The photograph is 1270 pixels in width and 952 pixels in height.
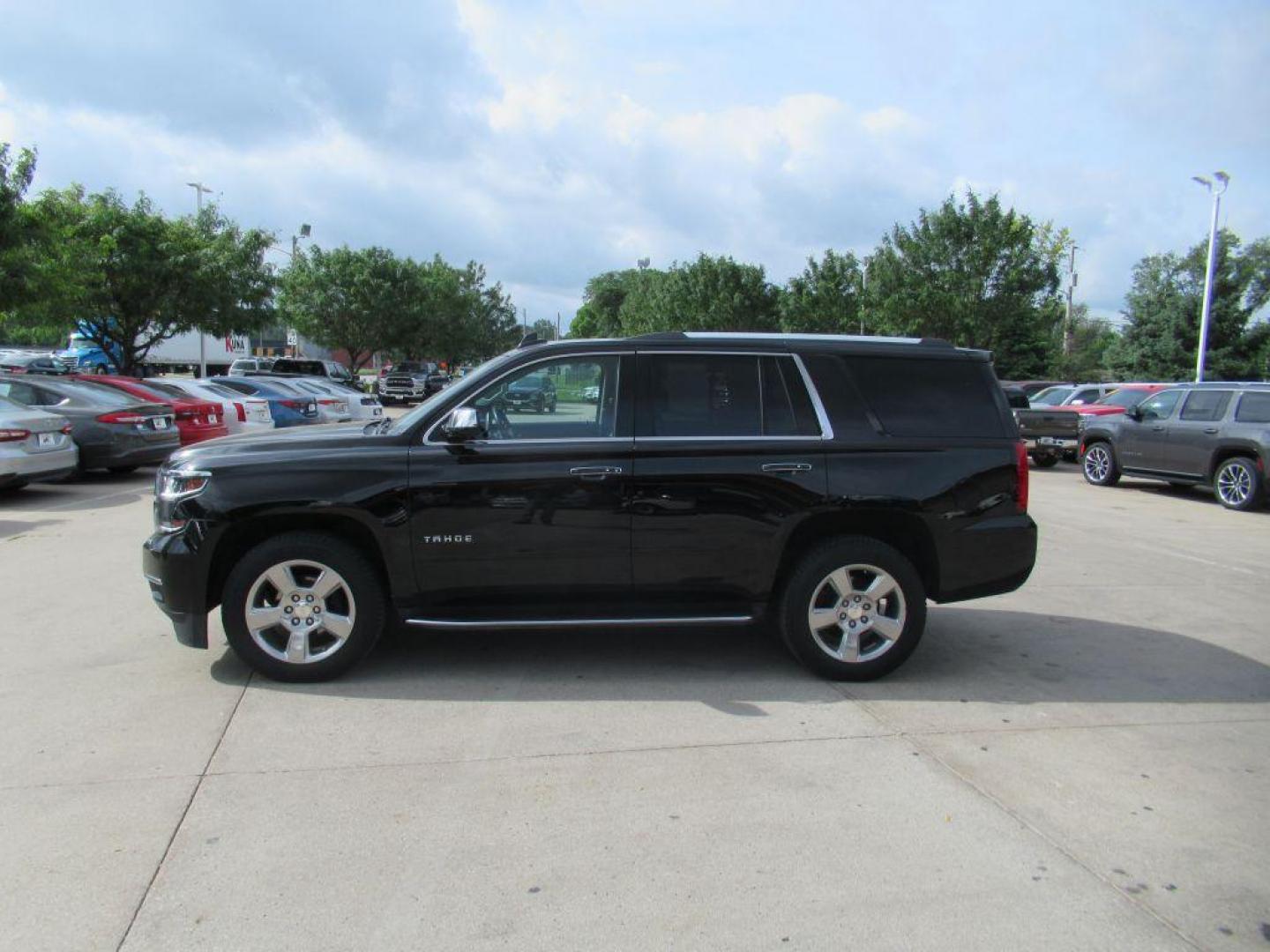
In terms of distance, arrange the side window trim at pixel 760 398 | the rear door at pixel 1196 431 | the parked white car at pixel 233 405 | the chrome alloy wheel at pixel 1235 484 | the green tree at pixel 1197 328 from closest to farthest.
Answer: the side window trim at pixel 760 398 → the chrome alloy wheel at pixel 1235 484 → the rear door at pixel 1196 431 → the parked white car at pixel 233 405 → the green tree at pixel 1197 328

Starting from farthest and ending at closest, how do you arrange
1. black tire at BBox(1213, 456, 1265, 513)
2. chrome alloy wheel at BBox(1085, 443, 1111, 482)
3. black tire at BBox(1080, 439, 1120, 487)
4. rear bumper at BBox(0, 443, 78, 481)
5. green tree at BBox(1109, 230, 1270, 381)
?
green tree at BBox(1109, 230, 1270, 381)
chrome alloy wheel at BBox(1085, 443, 1111, 482)
black tire at BBox(1080, 439, 1120, 487)
black tire at BBox(1213, 456, 1265, 513)
rear bumper at BBox(0, 443, 78, 481)

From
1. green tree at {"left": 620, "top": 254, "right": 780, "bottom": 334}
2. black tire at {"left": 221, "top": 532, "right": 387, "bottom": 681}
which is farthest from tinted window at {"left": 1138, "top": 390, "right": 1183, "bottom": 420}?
green tree at {"left": 620, "top": 254, "right": 780, "bottom": 334}

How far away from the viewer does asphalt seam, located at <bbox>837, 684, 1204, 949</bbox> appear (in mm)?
3014

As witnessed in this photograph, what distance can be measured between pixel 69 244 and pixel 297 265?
29911 mm

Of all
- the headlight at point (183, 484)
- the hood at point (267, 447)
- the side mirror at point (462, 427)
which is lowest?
the headlight at point (183, 484)

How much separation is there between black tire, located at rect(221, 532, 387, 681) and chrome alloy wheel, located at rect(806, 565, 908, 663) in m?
2.39

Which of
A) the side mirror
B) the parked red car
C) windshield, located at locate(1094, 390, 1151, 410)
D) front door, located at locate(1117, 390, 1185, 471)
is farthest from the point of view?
windshield, located at locate(1094, 390, 1151, 410)

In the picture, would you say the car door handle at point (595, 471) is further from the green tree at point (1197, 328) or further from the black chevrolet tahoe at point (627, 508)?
the green tree at point (1197, 328)

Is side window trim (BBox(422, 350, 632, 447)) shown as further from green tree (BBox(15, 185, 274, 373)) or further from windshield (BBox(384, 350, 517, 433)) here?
green tree (BBox(15, 185, 274, 373))

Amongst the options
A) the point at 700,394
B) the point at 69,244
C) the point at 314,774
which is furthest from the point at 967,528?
the point at 69,244

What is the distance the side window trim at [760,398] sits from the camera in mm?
5078

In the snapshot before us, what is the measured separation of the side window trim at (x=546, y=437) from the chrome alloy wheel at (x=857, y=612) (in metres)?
1.40

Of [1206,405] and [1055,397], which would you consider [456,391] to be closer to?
[1206,405]

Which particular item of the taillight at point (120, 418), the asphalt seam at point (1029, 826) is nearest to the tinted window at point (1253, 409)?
the asphalt seam at point (1029, 826)
